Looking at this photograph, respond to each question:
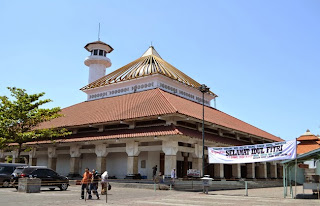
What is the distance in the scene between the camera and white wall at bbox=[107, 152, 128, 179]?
104 feet

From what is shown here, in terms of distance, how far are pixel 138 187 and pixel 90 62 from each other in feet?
98.0

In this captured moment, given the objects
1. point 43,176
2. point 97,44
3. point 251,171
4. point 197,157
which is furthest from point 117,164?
point 97,44

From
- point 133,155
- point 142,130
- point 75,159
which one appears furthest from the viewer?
point 75,159

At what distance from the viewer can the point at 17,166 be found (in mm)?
23516

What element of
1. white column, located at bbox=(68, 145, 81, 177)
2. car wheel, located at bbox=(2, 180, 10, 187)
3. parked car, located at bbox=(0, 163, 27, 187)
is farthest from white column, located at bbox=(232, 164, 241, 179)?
car wheel, located at bbox=(2, 180, 10, 187)

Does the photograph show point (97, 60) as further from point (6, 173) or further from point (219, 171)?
point (6, 173)

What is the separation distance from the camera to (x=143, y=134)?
26.1 m

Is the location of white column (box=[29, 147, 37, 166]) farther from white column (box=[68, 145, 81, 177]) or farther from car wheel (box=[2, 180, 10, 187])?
car wheel (box=[2, 180, 10, 187])

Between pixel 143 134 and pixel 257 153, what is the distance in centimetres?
1023

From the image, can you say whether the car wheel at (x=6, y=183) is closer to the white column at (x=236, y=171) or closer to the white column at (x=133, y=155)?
the white column at (x=133, y=155)

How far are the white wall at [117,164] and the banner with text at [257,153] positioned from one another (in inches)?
527

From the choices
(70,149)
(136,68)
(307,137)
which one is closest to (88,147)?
(70,149)

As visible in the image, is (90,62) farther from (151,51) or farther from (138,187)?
(138,187)

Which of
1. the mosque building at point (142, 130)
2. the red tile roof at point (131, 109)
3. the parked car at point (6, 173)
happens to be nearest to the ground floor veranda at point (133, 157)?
the mosque building at point (142, 130)
